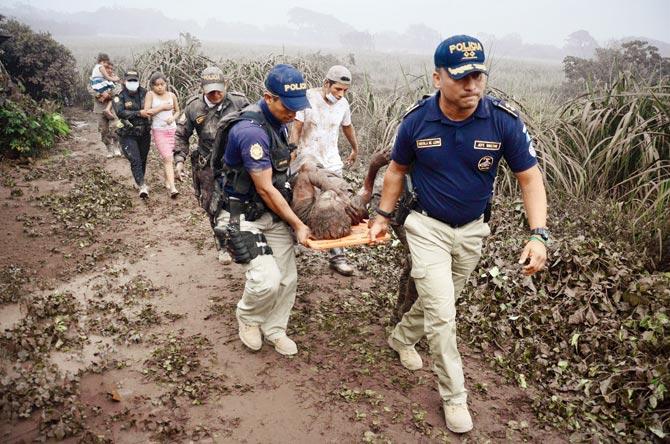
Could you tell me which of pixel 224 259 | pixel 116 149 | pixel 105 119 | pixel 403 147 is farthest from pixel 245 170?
pixel 116 149

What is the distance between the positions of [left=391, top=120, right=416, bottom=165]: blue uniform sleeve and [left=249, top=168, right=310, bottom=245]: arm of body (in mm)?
754

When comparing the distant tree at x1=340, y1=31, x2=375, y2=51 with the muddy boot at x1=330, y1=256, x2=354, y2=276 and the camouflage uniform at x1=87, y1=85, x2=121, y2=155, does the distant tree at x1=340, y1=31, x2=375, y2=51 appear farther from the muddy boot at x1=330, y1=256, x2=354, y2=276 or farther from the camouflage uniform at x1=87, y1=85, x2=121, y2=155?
the muddy boot at x1=330, y1=256, x2=354, y2=276

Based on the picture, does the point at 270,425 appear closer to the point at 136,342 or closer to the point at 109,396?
the point at 109,396

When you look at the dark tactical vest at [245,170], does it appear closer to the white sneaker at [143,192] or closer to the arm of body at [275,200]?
the arm of body at [275,200]

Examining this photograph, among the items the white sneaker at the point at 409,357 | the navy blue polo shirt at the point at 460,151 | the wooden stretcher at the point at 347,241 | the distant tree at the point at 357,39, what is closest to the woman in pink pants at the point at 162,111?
the wooden stretcher at the point at 347,241

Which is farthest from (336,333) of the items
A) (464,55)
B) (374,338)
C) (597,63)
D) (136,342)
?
(597,63)

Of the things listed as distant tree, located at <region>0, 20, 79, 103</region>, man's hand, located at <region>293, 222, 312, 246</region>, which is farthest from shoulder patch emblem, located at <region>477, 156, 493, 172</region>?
distant tree, located at <region>0, 20, 79, 103</region>

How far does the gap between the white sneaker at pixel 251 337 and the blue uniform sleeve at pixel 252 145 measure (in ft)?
4.08

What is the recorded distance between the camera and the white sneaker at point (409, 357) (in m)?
3.43

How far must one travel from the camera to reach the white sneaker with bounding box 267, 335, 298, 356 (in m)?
3.56

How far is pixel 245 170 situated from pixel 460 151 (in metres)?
1.39

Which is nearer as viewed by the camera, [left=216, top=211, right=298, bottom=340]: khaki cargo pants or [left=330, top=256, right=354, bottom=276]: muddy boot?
[left=216, top=211, right=298, bottom=340]: khaki cargo pants

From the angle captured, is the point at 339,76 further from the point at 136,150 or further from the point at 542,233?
the point at 136,150

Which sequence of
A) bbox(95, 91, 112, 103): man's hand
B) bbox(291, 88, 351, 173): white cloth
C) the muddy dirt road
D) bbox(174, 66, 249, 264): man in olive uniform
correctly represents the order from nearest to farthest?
1. the muddy dirt road
2. bbox(291, 88, 351, 173): white cloth
3. bbox(174, 66, 249, 264): man in olive uniform
4. bbox(95, 91, 112, 103): man's hand
